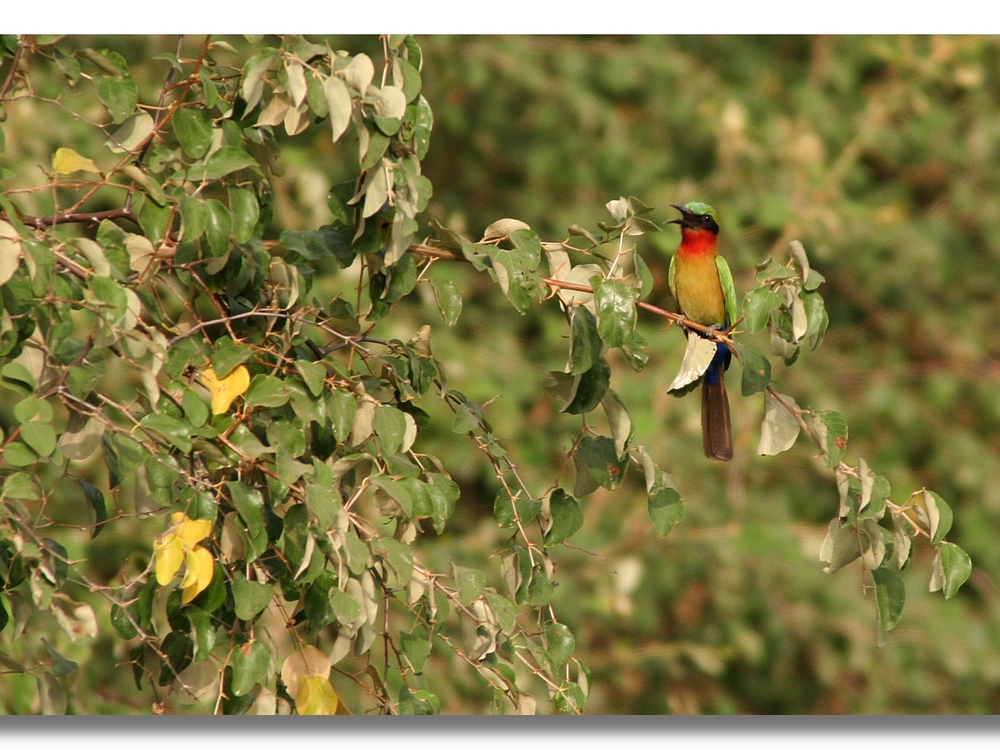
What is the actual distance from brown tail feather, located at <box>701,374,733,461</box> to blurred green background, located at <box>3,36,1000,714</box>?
1.25m

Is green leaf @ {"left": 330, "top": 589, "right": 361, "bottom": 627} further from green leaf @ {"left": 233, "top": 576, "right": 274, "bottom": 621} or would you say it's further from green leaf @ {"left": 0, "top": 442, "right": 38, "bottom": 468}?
green leaf @ {"left": 0, "top": 442, "right": 38, "bottom": 468}

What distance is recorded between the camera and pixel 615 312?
4.86ft

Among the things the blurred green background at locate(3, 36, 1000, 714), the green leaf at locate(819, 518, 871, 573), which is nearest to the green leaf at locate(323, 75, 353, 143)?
the green leaf at locate(819, 518, 871, 573)

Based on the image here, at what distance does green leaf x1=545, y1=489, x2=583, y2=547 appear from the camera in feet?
5.60

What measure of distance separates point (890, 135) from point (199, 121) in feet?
13.6

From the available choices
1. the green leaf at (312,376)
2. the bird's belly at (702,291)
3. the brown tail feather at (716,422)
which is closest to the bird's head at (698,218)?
the bird's belly at (702,291)

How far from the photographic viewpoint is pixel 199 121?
1603 mm

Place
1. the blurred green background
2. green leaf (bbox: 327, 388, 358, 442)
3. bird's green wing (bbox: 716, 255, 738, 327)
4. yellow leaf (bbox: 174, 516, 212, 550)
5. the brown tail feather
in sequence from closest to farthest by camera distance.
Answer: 1. yellow leaf (bbox: 174, 516, 212, 550)
2. green leaf (bbox: 327, 388, 358, 442)
3. the brown tail feather
4. bird's green wing (bbox: 716, 255, 738, 327)
5. the blurred green background

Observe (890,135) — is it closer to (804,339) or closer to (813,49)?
(813,49)

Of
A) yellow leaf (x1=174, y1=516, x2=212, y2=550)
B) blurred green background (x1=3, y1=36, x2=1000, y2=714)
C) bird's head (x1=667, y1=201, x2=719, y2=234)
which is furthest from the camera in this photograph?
blurred green background (x1=3, y1=36, x2=1000, y2=714)

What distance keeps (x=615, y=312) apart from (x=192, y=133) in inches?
21.9

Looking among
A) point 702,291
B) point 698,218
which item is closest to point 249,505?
point 702,291

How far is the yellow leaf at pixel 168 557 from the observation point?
1.44 m

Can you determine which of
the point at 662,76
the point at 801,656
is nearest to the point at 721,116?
the point at 662,76
